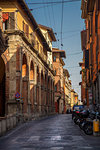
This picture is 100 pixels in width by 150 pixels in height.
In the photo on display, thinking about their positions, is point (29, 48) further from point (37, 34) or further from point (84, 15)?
point (84, 15)

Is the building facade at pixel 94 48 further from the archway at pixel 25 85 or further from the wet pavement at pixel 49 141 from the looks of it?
the wet pavement at pixel 49 141

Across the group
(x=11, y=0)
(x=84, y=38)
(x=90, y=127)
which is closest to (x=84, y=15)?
(x=84, y=38)

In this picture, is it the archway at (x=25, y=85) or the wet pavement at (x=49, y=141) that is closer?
the wet pavement at (x=49, y=141)

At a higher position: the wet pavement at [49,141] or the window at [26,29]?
the window at [26,29]

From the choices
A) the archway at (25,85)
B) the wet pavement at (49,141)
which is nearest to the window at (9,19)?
the archway at (25,85)

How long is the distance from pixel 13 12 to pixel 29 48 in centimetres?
567

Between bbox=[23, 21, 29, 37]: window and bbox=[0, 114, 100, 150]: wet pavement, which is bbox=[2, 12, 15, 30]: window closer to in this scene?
bbox=[23, 21, 29, 37]: window

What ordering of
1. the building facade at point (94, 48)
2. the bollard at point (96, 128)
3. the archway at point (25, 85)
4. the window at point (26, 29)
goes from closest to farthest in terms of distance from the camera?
the bollard at point (96, 128)
the building facade at point (94, 48)
the archway at point (25, 85)
the window at point (26, 29)

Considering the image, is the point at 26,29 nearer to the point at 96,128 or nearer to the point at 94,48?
the point at 94,48

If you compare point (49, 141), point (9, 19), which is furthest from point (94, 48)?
point (49, 141)

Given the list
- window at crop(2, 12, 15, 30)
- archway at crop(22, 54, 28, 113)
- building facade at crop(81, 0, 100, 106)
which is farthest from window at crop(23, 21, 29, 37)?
building facade at crop(81, 0, 100, 106)

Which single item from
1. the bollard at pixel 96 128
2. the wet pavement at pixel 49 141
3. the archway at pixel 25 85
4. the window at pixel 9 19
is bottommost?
the wet pavement at pixel 49 141

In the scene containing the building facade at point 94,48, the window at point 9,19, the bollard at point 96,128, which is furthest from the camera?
the building facade at point 94,48

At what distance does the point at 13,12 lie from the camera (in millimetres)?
27188
